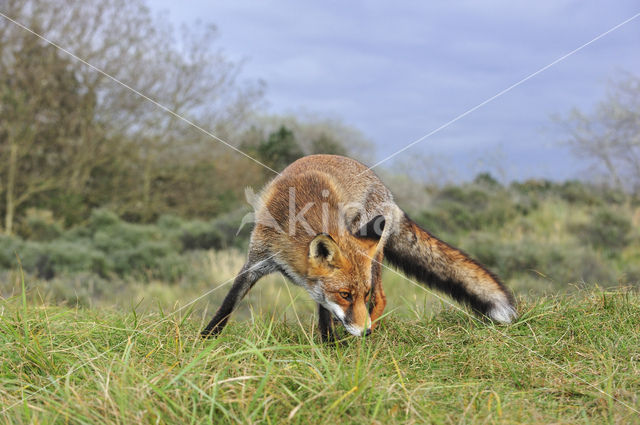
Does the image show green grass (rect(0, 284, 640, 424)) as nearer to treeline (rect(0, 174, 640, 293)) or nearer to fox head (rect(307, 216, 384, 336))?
fox head (rect(307, 216, 384, 336))

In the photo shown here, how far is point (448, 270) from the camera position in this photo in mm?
4414

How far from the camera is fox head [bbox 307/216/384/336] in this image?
348 cm

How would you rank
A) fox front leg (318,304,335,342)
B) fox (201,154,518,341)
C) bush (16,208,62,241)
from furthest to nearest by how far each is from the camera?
bush (16,208,62,241) → fox front leg (318,304,335,342) → fox (201,154,518,341)

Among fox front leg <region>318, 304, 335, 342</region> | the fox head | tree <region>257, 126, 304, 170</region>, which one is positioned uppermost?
the fox head

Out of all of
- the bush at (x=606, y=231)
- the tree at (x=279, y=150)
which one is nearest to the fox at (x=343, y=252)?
the bush at (x=606, y=231)

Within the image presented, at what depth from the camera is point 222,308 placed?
386 centimetres

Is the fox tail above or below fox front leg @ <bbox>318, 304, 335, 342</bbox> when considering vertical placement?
above

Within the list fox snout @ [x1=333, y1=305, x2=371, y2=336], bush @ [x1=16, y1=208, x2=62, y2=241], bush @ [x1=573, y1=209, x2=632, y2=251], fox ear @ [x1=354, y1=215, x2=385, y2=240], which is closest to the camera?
fox snout @ [x1=333, y1=305, x2=371, y2=336]

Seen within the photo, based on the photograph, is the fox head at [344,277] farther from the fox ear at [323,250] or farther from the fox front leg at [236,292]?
the fox front leg at [236,292]

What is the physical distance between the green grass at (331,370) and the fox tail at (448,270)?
165 mm

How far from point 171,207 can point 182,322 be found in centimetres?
1357

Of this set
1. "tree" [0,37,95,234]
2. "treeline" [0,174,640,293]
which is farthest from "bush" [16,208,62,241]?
"tree" [0,37,95,234]

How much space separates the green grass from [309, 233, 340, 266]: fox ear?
61 centimetres

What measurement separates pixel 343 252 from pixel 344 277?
0.58 feet
